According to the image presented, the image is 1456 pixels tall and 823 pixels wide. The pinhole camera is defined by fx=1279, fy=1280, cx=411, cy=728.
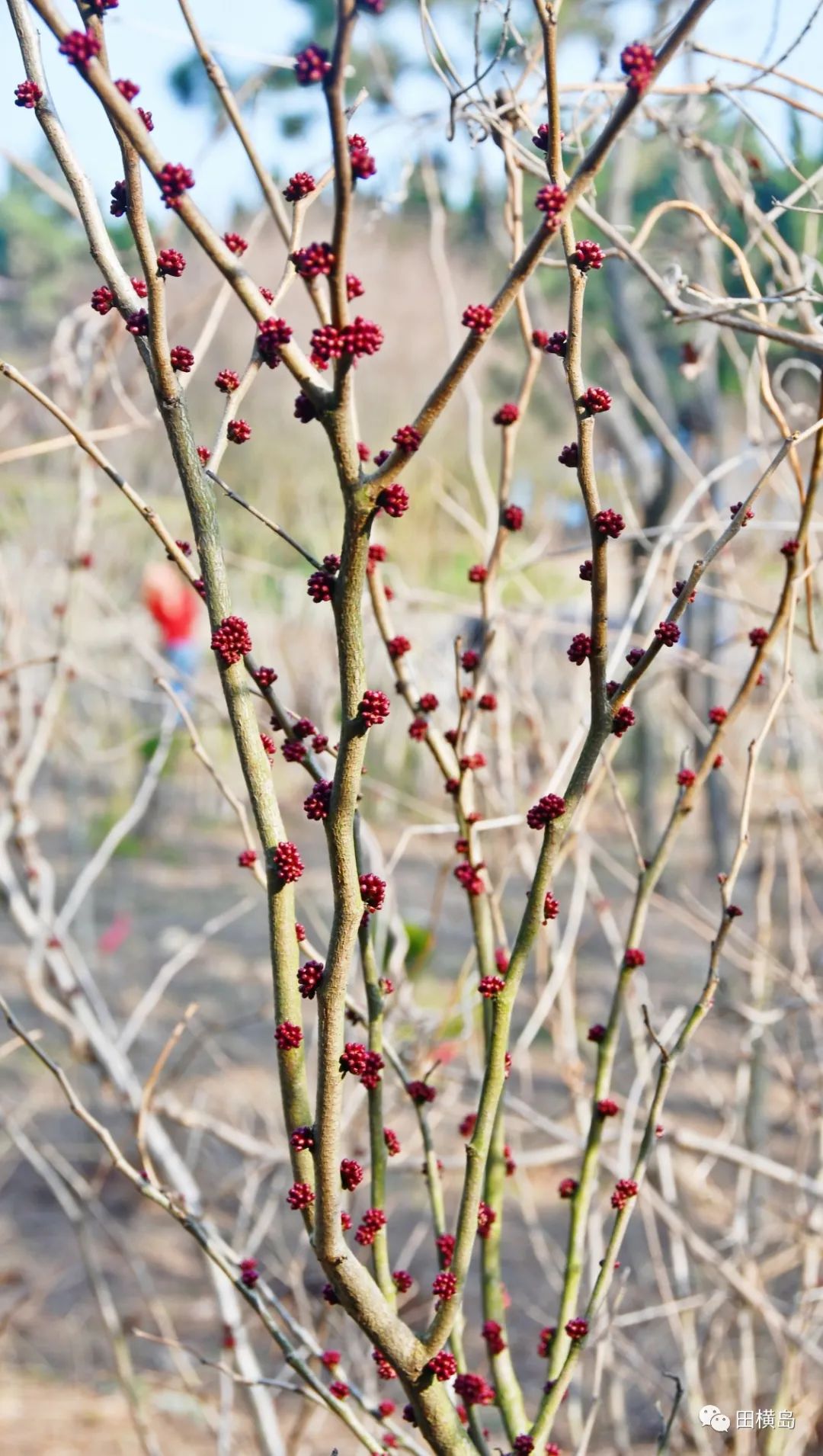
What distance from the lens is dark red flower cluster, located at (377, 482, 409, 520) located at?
0.75 metres

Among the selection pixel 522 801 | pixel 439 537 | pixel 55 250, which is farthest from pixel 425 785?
pixel 55 250

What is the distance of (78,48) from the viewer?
0.65m

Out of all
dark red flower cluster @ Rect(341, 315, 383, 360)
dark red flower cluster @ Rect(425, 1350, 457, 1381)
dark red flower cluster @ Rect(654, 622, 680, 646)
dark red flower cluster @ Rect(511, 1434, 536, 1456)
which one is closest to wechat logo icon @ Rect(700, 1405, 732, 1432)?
dark red flower cluster @ Rect(511, 1434, 536, 1456)

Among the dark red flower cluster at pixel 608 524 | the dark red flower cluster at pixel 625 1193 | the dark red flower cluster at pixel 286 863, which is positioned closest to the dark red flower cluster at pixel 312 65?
the dark red flower cluster at pixel 608 524

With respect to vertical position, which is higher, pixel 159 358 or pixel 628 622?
pixel 628 622

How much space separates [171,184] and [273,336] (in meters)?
0.09

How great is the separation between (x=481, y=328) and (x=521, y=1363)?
3.47m

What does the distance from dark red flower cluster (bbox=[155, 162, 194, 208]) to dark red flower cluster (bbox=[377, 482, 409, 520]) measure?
192 mm

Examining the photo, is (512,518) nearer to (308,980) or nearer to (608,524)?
(608,524)

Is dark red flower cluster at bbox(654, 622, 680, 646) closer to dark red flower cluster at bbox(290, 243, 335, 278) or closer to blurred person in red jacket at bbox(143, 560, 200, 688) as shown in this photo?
dark red flower cluster at bbox(290, 243, 335, 278)

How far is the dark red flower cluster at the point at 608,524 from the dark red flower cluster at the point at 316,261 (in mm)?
264

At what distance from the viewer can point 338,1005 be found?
2.83ft

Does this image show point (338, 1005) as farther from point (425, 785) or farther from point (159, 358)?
point (425, 785)

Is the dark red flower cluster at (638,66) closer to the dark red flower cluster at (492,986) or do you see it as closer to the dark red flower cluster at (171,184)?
the dark red flower cluster at (171,184)
